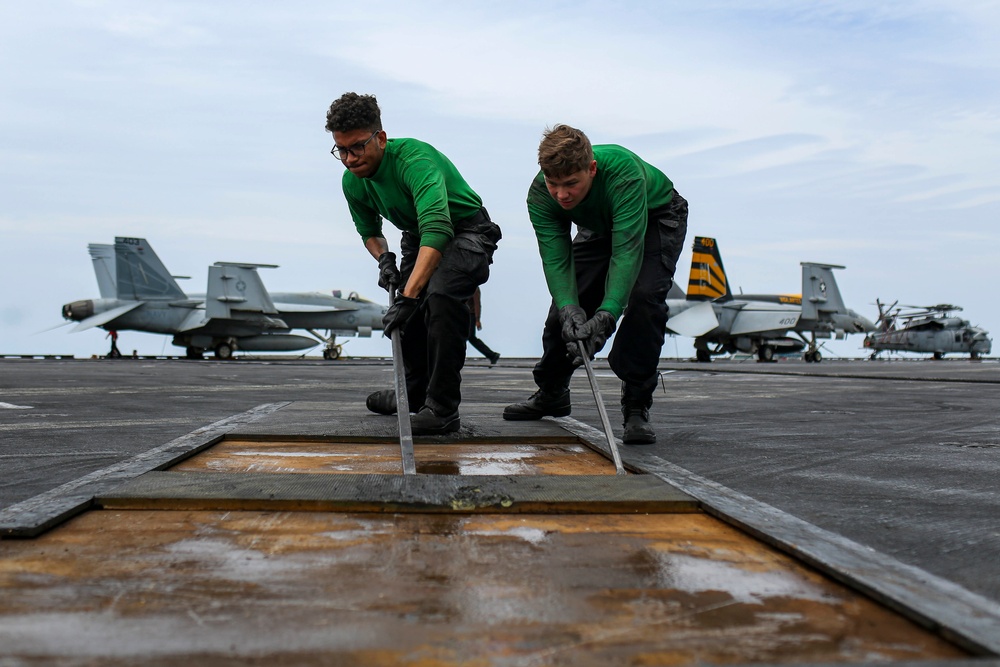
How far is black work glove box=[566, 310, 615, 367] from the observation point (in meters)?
3.59

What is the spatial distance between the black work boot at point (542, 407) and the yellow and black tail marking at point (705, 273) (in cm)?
2656

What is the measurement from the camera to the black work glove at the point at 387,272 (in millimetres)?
4446

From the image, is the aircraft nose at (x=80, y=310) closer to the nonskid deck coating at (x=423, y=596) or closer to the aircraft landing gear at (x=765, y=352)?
the aircraft landing gear at (x=765, y=352)

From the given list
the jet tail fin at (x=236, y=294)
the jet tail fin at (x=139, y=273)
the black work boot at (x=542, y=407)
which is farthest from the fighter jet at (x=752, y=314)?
the black work boot at (x=542, y=407)

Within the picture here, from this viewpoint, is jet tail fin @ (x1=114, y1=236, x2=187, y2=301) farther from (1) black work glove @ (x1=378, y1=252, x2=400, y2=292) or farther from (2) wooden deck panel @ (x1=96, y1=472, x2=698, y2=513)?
(2) wooden deck panel @ (x1=96, y1=472, x2=698, y2=513)

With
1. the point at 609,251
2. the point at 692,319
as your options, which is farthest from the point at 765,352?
the point at 609,251

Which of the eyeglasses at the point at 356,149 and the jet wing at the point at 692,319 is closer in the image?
the eyeglasses at the point at 356,149

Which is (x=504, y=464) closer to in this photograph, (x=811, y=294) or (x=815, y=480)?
(x=815, y=480)

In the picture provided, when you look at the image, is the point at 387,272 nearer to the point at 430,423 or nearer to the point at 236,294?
the point at 430,423

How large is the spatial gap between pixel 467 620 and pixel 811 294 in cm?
3432

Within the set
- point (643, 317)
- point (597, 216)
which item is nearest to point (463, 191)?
point (597, 216)

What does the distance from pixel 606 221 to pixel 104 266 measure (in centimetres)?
2996

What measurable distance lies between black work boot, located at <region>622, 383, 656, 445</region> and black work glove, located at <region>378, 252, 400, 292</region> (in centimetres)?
131

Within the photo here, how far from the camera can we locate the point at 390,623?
1296 millimetres
